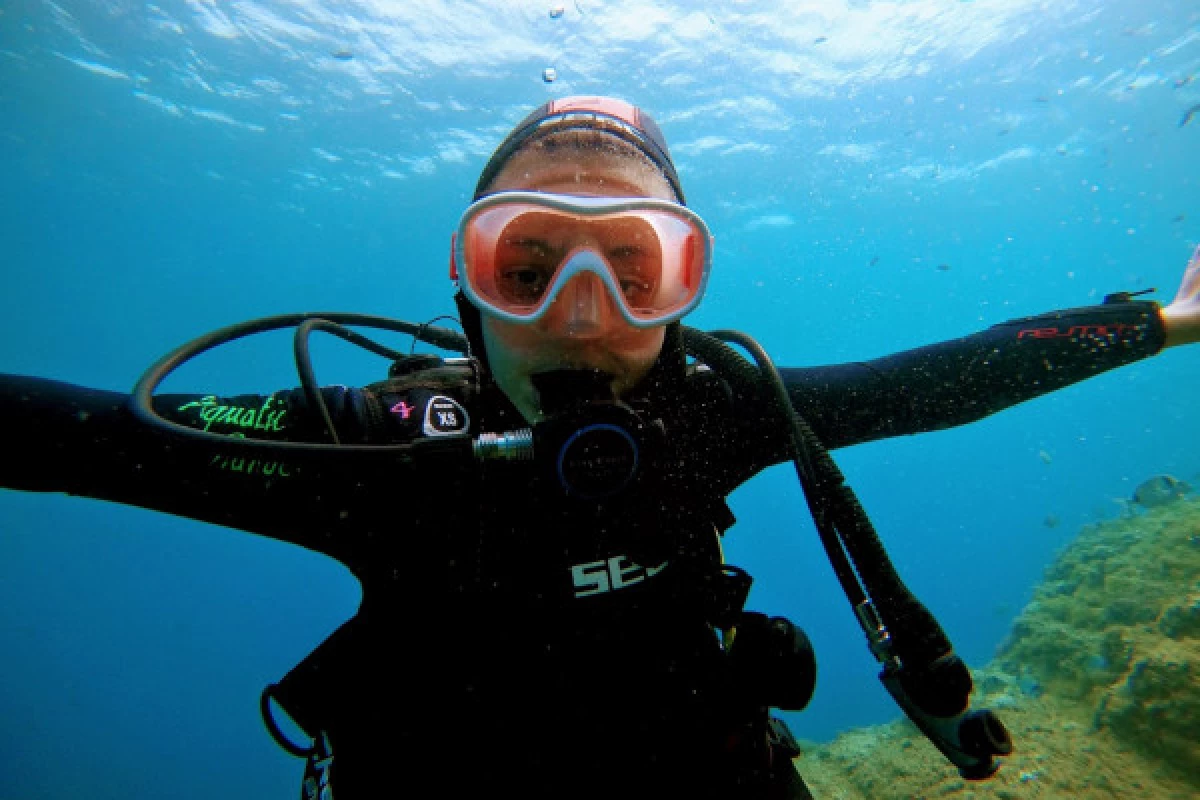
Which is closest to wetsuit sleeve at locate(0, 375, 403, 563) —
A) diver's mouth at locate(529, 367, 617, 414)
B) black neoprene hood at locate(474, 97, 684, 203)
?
diver's mouth at locate(529, 367, 617, 414)

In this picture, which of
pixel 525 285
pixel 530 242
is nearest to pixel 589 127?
pixel 530 242

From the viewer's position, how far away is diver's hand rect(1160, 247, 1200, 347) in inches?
97.7

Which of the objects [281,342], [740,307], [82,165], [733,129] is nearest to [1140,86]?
[733,129]

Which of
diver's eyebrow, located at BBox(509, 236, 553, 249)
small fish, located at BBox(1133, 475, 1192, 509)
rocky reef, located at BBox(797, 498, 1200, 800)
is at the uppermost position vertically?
diver's eyebrow, located at BBox(509, 236, 553, 249)

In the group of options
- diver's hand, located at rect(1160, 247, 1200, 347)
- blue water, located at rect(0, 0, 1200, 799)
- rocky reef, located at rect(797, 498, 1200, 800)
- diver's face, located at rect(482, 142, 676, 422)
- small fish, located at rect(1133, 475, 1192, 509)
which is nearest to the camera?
diver's face, located at rect(482, 142, 676, 422)

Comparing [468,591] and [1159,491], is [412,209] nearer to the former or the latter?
[1159,491]

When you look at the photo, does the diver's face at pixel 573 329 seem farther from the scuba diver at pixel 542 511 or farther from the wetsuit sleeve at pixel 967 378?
the wetsuit sleeve at pixel 967 378

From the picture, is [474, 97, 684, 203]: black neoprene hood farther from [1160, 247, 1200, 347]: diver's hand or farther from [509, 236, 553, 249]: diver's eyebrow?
[1160, 247, 1200, 347]: diver's hand

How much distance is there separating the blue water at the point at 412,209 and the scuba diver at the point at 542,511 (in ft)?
57.7

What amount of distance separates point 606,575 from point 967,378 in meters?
2.02

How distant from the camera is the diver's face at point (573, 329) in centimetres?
195

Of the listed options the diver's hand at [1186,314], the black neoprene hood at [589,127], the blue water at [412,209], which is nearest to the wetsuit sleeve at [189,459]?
the black neoprene hood at [589,127]

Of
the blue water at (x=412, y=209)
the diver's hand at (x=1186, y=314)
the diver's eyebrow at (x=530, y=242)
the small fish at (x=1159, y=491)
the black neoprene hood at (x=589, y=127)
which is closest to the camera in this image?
the diver's eyebrow at (x=530, y=242)

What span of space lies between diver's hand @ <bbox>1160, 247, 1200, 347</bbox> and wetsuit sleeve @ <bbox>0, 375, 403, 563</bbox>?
3594 mm
